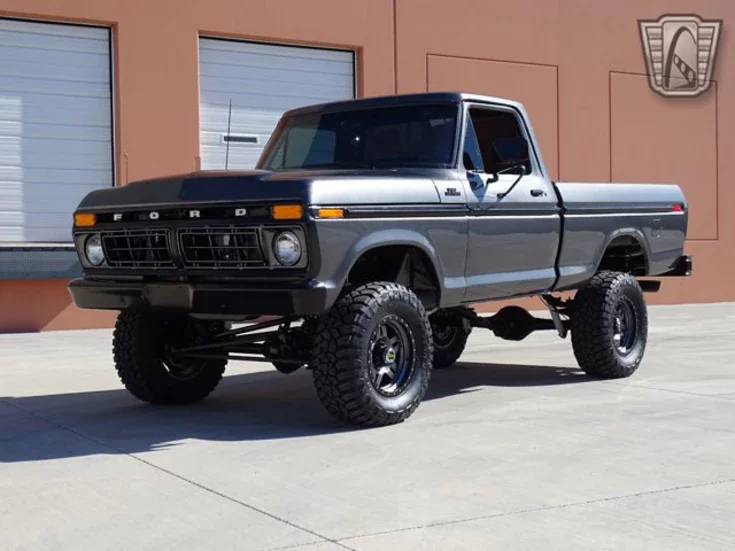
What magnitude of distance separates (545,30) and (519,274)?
10.5 meters

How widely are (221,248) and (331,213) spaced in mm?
680

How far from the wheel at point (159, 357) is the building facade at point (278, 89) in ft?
11.2

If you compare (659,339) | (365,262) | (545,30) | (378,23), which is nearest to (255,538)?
(365,262)

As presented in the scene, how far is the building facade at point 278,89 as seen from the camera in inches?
534

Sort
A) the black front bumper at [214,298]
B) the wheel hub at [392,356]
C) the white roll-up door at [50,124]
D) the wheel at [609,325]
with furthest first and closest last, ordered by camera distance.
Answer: the white roll-up door at [50,124] < the wheel at [609,325] < the wheel hub at [392,356] < the black front bumper at [214,298]

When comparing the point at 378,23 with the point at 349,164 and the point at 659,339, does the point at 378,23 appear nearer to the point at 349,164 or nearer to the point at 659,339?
the point at 659,339

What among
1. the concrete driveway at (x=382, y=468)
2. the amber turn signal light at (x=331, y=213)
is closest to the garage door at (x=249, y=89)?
the concrete driveway at (x=382, y=468)

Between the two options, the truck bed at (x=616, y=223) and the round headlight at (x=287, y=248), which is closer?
the round headlight at (x=287, y=248)

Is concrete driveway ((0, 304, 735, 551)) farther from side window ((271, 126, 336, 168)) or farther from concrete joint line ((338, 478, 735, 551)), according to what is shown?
side window ((271, 126, 336, 168))

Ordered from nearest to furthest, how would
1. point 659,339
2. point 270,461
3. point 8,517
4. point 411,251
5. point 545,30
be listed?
point 8,517, point 270,461, point 411,251, point 659,339, point 545,30

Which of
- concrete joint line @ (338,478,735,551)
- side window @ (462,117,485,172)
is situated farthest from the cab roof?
concrete joint line @ (338,478,735,551)

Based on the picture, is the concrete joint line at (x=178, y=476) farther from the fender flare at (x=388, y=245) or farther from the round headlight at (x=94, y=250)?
the fender flare at (x=388, y=245)

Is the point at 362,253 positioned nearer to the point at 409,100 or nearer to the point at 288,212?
the point at 288,212

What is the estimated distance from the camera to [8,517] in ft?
15.5
